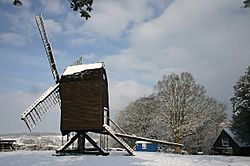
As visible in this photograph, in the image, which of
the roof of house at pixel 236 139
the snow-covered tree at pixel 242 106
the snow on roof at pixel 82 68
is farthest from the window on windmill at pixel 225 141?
the snow on roof at pixel 82 68

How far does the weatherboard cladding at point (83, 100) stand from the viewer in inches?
947

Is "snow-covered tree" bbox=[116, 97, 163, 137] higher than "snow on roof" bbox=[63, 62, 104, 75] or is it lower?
lower

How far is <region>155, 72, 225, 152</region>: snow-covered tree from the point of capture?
118ft

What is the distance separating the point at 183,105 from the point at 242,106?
10.0 m

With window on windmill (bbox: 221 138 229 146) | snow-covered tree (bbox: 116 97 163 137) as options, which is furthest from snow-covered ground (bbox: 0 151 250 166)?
snow-covered tree (bbox: 116 97 163 137)

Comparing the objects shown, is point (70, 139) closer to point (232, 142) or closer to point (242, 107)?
point (242, 107)

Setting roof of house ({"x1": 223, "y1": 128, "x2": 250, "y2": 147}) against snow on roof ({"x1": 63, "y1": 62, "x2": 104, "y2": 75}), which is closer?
snow on roof ({"x1": 63, "y1": 62, "x2": 104, "y2": 75})

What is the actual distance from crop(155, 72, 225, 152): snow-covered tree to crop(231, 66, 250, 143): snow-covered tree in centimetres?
712

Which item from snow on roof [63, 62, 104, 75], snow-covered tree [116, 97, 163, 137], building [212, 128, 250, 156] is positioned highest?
snow on roof [63, 62, 104, 75]

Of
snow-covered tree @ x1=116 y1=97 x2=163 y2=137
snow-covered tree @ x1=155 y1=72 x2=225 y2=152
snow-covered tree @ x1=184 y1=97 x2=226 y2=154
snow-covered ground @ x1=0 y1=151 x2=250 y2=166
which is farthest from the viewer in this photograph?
snow-covered tree @ x1=116 y1=97 x2=163 y2=137

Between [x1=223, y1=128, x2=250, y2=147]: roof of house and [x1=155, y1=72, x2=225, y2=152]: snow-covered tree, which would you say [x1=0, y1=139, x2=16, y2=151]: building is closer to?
[x1=155, y1=72, x2=225, y2=152]: snow-covered tree

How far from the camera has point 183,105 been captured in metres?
36.5

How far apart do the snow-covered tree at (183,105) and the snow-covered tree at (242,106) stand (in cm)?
712

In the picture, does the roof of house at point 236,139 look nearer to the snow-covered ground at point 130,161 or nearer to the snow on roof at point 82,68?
the snow-covered ground at point 130,161
